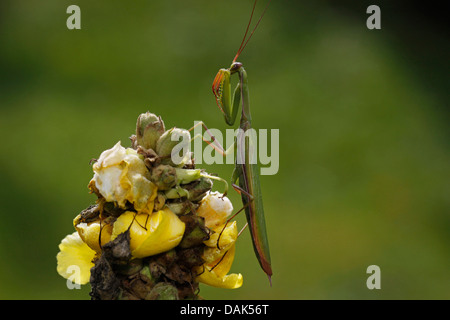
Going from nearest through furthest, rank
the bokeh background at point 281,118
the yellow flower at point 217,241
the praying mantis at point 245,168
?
the yellow flower at point 217,241
the praying mantis at point 245,168
the bokeh background at point 281,118

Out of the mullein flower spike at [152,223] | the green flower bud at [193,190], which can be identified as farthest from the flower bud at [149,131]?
the green flower bud at [193,190]

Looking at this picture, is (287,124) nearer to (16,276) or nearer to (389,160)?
(389,160)

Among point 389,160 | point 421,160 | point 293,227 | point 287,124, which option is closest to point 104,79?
point 287,124

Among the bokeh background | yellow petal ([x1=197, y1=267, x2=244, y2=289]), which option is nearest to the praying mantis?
yellow petal ([x1=197, y1=267, x2=244, y2=289])

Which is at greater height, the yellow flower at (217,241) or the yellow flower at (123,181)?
the yellow flower at (123,181)

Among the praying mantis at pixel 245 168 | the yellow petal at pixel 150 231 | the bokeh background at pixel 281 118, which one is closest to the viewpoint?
the yellow petal at pixel 150 231

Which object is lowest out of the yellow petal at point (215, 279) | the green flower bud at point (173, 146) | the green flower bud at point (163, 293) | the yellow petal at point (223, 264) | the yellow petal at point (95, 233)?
the green flower bud at point (163, 293)

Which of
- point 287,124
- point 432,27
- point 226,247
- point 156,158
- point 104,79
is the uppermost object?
point 432,27

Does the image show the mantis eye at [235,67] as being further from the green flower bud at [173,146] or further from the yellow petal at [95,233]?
the yellow petal at [95,233]
